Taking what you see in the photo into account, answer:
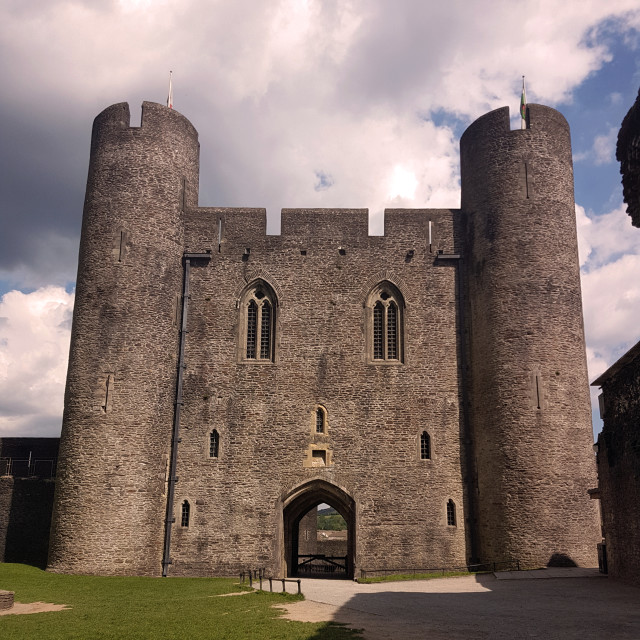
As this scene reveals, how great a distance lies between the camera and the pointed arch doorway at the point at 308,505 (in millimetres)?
21359

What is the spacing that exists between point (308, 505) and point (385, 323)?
265 inches

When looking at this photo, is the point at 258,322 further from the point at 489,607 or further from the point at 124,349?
the point at 489,607

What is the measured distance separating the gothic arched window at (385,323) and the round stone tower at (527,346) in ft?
7.49

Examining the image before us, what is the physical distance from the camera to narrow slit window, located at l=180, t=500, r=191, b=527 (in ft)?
69.7

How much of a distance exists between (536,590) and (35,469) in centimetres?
1729

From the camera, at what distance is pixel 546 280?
2181 centimetres

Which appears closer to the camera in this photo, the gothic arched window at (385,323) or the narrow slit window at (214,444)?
the narrow slit window at (214,444)

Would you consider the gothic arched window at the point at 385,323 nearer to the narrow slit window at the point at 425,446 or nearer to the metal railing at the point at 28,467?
the narrow slit window at the point at 425,446

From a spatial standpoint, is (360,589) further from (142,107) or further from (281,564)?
(142,107)

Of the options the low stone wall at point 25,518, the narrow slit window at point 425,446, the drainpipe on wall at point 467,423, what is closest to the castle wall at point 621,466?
the drainpipe on wall at point 467,423

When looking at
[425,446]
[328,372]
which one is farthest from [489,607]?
[328,372]

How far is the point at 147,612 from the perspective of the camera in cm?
1326

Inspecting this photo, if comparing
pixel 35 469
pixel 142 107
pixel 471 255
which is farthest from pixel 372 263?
pixel 35 469

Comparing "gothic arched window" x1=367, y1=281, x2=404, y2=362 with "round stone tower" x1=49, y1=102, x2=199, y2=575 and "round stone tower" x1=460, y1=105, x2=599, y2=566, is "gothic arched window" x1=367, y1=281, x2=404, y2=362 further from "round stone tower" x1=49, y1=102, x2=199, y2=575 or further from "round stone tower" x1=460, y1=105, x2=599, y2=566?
"round stone tower" x1=49, y1=102, x2=199, y2=575
